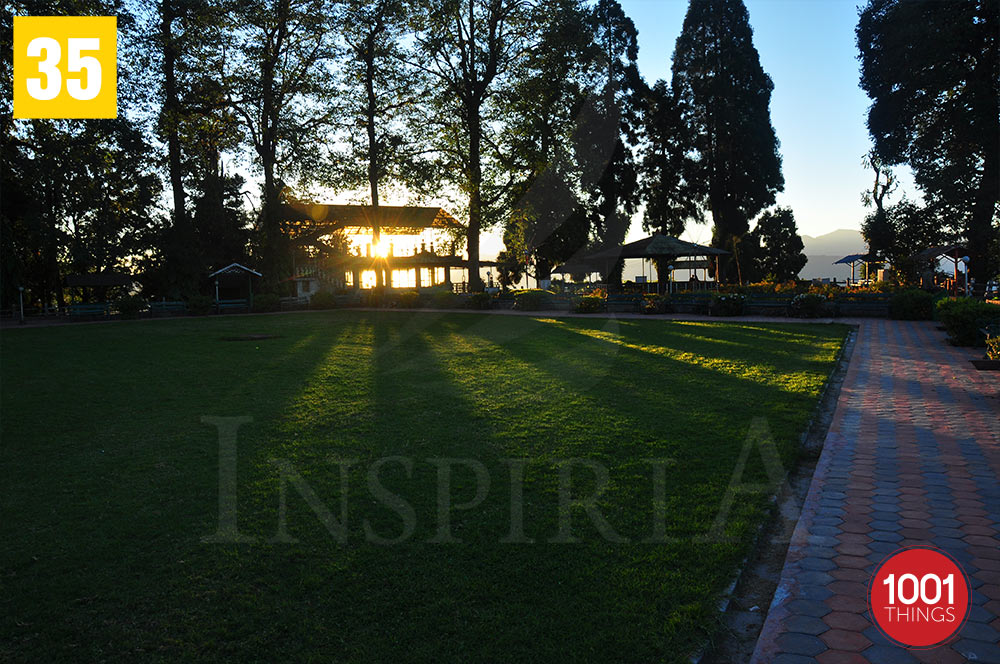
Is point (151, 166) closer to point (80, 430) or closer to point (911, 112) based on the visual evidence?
point (80, 430)

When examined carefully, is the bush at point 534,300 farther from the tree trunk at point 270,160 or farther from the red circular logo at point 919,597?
the red circular logo at point 919,597

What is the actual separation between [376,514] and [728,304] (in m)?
19.8

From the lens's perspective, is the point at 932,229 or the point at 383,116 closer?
Result: the point at 383,116

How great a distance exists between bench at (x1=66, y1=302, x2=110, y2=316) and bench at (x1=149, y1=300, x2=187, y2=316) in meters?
2.07

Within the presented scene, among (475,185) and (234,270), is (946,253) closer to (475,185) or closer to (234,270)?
(475,185)

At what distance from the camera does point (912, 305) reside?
1858 cm

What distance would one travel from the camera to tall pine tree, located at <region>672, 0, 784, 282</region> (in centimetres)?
4006

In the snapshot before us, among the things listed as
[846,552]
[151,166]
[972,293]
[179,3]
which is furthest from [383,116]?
[846,552]

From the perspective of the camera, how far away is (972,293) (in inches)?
923

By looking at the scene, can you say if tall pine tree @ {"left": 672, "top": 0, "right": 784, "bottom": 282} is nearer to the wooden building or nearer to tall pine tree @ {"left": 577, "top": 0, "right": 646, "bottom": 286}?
tall pine tree @ {"left": 577, "top": 0, "right": 646, "bottom": 286}

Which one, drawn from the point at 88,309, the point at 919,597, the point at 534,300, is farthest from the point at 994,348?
the point at 88,309

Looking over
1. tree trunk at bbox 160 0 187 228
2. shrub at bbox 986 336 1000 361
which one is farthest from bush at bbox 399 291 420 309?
shrub at bbox 986 336 1000 361

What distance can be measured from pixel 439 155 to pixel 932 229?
29066 mm

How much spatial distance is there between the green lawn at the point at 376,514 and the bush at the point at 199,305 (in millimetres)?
21370
